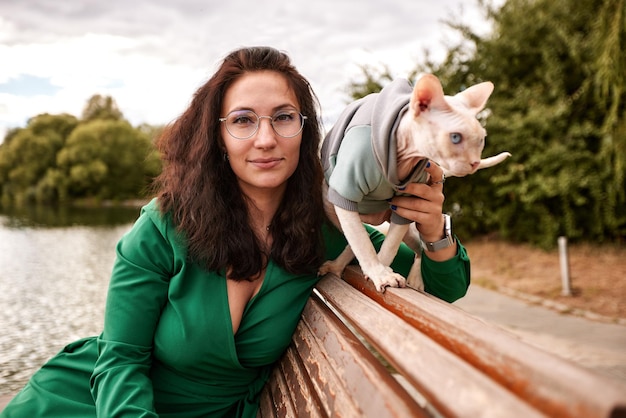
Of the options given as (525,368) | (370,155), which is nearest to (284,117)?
(370,155)

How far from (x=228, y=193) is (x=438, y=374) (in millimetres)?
1227

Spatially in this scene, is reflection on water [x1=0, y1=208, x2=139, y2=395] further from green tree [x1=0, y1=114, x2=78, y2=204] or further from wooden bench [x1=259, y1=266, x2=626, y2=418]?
green tree [x1=0, y1=114, x2=78, y2=204]

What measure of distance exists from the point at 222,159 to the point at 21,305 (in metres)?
5.76

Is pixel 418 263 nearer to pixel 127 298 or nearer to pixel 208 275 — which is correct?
pixel 208 275

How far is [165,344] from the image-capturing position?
5.57 ft

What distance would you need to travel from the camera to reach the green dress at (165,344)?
166cm

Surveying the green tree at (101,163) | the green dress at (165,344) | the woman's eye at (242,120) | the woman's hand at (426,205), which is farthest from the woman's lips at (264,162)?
the green tree at (101,163)

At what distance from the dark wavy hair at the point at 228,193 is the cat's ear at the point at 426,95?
0.52m

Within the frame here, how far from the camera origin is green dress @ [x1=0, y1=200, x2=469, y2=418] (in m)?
1.66

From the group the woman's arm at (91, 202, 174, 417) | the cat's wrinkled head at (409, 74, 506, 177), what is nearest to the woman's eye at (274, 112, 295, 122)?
the cat's wrinkled head at (409, 74, 506, 177)

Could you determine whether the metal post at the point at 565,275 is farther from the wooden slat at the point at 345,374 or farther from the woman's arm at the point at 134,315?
the woman's arm at the point at 134,315

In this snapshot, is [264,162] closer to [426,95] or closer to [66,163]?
[426,95]

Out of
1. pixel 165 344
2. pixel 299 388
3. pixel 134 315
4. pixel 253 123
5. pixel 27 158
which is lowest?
pixel 299 388

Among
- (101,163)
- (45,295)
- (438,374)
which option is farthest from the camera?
(101,163)
